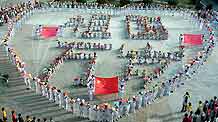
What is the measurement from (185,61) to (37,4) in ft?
66.2

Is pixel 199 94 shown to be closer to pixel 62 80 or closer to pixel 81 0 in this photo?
pixel 62 80

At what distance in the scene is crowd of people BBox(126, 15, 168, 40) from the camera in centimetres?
4150

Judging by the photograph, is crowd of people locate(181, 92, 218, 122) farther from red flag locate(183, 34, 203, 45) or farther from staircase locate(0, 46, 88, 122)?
red flag locate(183, 34, 203, 45)

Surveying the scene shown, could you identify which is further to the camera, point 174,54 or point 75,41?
point 75,41

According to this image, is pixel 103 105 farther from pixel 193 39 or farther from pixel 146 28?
pixel 146 28

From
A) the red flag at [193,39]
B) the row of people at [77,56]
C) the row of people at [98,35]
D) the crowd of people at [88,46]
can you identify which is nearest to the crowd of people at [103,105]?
the row of people at [77,56]

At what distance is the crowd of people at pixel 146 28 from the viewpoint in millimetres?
41500

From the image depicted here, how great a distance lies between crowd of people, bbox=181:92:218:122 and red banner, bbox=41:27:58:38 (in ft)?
59.1

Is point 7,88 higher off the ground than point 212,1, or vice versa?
point 212,1

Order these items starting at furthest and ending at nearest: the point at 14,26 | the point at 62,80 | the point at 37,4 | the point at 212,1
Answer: the point at 212,1, the point at 37,4, the point at 14,26, the point at 62,80

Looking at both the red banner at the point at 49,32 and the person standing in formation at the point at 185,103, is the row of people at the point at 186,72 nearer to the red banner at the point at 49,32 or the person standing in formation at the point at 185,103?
the person standing in formation at the point at 185,103

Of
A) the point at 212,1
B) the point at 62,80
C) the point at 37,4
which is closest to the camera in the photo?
the point at 62,80

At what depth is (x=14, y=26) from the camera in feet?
144

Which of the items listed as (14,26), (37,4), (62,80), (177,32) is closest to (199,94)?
(62,80)
